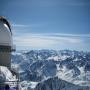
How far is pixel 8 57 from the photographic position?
33.4 meters

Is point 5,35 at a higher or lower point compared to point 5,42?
higher

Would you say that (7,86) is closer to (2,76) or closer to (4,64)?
(2,76)

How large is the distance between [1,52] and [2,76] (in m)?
7.80

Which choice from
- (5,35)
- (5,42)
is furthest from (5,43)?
(5,35)

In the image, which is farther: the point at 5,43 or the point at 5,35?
the point at 5,35

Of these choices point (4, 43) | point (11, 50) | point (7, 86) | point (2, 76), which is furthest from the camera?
point (11, 50)

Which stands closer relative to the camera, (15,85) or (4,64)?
(15,85)

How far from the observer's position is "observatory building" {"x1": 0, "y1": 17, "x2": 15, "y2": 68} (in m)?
31.1

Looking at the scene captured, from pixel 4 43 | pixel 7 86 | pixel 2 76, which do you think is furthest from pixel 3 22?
pixel 7 86

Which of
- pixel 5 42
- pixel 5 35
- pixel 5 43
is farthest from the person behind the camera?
pixel 5 35

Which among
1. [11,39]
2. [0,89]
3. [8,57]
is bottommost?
[0,89]

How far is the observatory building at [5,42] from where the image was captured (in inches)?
1226

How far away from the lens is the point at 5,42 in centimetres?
3122

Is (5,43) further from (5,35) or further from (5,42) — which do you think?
(5,35)
